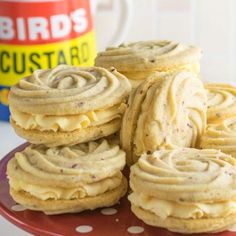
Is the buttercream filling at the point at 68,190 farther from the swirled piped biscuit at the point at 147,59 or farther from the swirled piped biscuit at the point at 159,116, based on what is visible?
the swirled piped biscuit at the point at 147,59

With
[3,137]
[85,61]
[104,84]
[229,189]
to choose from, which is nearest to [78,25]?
[85,61]

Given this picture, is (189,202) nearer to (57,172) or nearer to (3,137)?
(57,172)

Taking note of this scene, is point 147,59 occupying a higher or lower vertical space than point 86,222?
higher

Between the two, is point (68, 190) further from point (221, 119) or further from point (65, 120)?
point (221, 119)

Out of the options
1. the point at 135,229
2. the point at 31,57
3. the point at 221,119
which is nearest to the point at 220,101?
the point at 221,119

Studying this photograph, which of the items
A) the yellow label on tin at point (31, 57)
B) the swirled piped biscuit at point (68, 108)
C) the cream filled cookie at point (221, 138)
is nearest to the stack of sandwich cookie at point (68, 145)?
the swirled piped biscuit at point (68, 108)

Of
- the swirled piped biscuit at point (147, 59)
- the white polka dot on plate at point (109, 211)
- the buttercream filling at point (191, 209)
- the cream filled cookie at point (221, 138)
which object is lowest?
the white polka dot on plate at point (109, 211)
